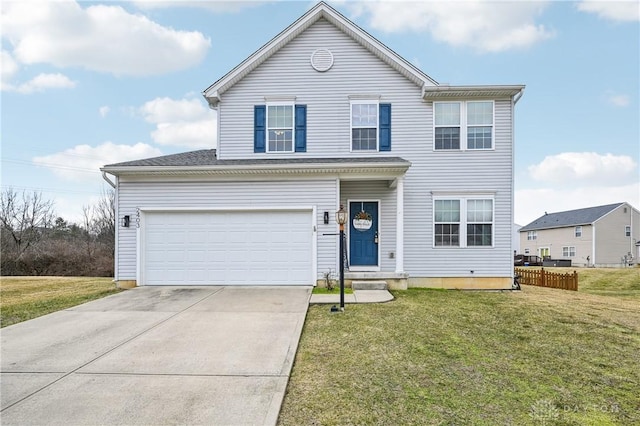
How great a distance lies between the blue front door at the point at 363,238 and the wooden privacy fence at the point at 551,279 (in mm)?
7462

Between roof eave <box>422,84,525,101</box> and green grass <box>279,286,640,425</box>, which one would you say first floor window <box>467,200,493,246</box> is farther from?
green grass <box>279,286,640,425</box>

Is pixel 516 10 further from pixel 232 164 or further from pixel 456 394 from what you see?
pixel 456 394

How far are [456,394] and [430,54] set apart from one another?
1412 centimetres

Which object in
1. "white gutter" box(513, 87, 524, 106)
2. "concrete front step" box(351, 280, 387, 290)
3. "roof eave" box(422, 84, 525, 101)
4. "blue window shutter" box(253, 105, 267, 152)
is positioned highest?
"roof eave" box(422, 84, 525, 101)

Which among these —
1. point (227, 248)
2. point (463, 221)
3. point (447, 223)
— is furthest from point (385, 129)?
point (227, 248)

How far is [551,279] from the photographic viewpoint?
44.0 feet

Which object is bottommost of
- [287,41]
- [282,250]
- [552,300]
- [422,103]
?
[552,300]

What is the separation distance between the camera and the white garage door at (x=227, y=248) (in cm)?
985

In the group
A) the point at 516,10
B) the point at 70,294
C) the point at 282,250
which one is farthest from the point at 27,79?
the point at 516,10

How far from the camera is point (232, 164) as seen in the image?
32.6 feet

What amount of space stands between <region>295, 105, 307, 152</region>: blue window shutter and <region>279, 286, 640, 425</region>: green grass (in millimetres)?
5777

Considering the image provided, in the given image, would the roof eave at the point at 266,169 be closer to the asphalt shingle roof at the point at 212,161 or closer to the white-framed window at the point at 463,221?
the asphalt shingle roof at the point at 212,161

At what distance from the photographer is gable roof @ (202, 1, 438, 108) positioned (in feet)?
35.7

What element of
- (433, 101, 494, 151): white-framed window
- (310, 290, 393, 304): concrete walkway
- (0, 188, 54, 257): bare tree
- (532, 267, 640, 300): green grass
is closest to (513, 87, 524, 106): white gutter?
(433, 101, 494, 151): white-framed window
